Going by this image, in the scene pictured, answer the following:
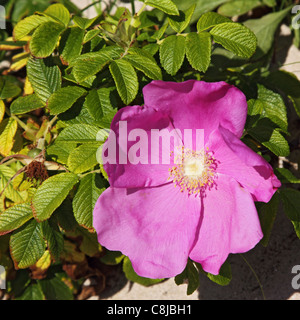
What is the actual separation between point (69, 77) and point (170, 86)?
358 mm

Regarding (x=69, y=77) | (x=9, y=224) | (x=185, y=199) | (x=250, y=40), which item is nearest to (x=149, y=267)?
(x=185, y=199)

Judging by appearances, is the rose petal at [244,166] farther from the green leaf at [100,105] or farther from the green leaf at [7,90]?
the green leaf at [7,90]

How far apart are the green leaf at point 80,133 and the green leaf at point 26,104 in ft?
0.74

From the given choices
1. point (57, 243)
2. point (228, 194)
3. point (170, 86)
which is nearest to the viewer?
point (170, 86)

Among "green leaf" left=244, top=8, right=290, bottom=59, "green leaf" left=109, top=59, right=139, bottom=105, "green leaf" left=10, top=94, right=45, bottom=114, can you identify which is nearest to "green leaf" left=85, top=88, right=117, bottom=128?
"green leaf" left=109, top=59, right=139, bottom=105

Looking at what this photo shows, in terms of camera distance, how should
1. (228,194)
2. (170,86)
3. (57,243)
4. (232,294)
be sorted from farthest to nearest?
(232,294), (57,243), (228,194), (170,86)

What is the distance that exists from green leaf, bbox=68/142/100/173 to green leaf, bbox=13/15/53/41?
44 centimetres

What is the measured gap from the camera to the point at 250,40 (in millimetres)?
1285

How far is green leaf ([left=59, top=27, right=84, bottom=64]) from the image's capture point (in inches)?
53.1

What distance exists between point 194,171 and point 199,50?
1.19ft

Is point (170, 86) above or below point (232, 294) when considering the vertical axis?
above

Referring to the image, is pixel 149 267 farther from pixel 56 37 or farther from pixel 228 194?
pixel 56 37

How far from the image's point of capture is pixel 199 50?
1.28m
